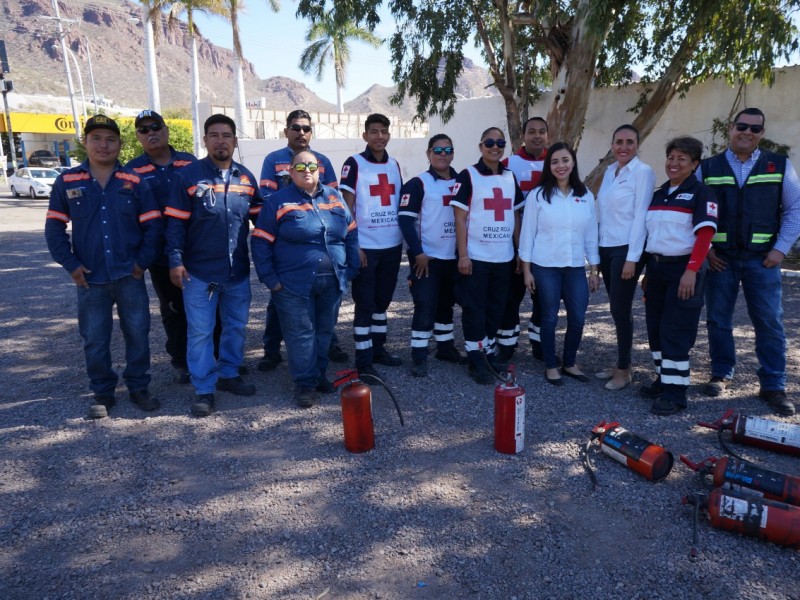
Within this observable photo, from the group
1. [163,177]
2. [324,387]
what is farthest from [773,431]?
[163,177]

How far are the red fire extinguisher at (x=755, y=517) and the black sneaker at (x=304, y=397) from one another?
2638 mm

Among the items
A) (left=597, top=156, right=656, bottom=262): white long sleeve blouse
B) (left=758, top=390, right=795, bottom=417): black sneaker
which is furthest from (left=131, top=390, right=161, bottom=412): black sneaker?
(left=758, top=390, right=795, bottom=417): black sneaker

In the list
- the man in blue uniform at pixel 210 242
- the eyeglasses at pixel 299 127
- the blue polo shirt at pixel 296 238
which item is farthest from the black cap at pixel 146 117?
the blue polo shirt at pixel 296 238

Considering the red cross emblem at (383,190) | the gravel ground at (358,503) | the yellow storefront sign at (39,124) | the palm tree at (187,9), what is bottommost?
the gravel ground at (358,503)

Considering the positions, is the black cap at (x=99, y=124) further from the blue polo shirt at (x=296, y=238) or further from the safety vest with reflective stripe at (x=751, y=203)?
the safety vest with reflective stripe at (x=751, y=203)

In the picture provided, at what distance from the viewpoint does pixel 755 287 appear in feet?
13.7

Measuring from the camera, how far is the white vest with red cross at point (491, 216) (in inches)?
178

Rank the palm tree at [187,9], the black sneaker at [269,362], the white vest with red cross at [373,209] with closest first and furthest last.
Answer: the white vest with red cross at [373,209] < the black sneaker at [269,362] < the palm tree at [187,9]

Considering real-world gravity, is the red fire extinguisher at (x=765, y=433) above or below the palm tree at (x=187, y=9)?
below

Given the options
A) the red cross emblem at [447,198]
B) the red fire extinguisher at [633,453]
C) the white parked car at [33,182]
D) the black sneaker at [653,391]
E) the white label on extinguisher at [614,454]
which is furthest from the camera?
the white parked car at [33,182]

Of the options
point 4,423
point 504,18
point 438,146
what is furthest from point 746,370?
point 504,18

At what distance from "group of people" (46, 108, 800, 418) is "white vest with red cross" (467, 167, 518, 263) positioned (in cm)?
1

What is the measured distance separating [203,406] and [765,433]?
3741 millimetres

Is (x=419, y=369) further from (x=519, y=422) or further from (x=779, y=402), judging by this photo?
(x=779, y=402)
